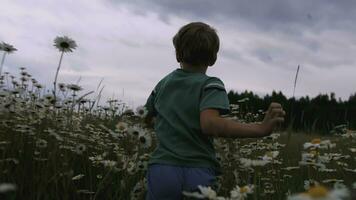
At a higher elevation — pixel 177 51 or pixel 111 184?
pixel 177 51

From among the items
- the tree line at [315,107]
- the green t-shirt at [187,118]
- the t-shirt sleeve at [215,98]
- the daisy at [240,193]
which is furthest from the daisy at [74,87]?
the tree line at [315,107]

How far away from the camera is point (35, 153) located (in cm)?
353

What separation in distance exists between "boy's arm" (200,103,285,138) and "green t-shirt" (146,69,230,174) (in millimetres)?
76

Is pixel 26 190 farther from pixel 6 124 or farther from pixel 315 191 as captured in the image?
pixel 315 191

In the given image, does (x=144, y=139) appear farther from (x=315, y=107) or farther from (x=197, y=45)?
(x=315, y=107)

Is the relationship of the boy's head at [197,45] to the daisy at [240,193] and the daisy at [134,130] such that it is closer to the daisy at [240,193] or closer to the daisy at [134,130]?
the daisy at [134,130]

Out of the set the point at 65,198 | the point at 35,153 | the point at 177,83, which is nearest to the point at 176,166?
the point at 177,83

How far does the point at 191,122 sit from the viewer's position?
300 cm

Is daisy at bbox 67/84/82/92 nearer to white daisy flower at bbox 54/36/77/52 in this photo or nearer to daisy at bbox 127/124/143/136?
white daisy flower at bbox 54/36/77/52

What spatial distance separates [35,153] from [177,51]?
1101 mm

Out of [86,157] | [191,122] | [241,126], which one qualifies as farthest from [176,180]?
[86,157]

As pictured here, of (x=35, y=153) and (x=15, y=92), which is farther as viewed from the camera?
(x=15, y=92)

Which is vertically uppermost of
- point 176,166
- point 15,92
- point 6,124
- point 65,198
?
point 15,92

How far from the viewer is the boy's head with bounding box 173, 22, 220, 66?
3.04m
